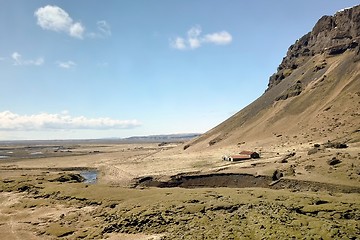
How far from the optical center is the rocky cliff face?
517ft

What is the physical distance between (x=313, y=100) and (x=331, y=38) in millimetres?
53744

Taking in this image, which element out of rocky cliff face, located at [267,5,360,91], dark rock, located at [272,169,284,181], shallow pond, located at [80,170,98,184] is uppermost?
rocky cliff face, located at [267,5,360,91]

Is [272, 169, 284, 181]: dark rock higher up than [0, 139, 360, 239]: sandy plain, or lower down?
higher up

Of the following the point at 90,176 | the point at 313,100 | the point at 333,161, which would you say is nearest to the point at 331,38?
the point at 313,100

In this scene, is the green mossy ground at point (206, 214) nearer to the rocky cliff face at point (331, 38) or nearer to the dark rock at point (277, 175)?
the dark rock at point (277, 175)

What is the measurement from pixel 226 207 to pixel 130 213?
12.9 metres

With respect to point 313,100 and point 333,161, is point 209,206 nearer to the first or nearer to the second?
point 333,161

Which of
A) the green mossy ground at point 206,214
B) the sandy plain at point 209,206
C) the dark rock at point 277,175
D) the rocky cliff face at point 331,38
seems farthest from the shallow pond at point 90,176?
the rocky cliff face at point 331,38

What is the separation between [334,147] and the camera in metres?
81.9

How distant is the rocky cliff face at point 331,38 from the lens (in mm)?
157625

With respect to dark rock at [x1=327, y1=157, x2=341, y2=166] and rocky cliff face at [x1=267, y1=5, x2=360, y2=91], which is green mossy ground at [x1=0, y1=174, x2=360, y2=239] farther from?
rocky cliff face at [x1=267, y1=5, x2=360, y2=91]

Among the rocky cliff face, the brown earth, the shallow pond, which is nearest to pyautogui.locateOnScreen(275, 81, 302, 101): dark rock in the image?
the rocky cliff face

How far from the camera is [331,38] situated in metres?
174

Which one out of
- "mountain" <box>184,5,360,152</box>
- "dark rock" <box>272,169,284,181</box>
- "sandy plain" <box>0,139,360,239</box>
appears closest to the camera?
"sandy plain" <box>0,139,360,239</box>
